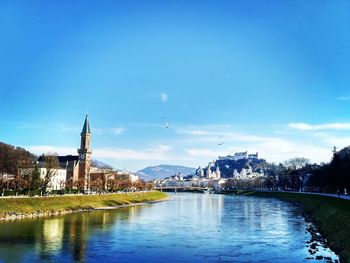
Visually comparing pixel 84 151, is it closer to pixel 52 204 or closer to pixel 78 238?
pixel 52 204

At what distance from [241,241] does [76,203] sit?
48.7m

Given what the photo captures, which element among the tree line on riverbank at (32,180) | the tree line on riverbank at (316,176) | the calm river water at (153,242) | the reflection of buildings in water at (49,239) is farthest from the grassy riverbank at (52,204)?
the tree line on riverbank at (316,176)

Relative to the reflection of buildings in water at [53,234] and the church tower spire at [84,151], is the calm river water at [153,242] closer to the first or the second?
the reflection of buildings in water at [53,234]

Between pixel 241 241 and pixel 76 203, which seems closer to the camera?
pixel 241 241

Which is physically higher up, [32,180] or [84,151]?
[84,151]

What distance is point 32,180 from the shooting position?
3086 inches

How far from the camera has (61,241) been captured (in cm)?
3762

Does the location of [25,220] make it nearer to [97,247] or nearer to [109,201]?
[97,247]

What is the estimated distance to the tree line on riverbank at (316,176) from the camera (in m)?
90.1

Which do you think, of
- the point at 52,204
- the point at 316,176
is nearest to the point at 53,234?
the point at 52,204

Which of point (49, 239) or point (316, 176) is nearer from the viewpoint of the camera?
point (49, 239)

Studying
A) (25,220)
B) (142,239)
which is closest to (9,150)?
(25,220)

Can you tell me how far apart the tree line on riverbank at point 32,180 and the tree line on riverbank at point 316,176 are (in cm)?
5980

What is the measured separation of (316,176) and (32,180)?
81440mm
